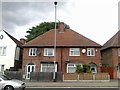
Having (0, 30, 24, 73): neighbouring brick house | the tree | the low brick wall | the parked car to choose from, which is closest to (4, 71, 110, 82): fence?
the low brick wall

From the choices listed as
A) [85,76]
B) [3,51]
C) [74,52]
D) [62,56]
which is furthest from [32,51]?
[85,76]

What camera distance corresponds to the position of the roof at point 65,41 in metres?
39.8

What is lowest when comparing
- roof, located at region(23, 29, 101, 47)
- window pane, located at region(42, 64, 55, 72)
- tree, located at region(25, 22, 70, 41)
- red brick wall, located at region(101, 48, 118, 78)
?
window pane, located at region(42, 64, 55, 72)

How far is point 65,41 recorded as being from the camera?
135 ft

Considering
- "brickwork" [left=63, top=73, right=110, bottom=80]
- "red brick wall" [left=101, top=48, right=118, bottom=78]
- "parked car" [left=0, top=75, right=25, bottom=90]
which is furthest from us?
"red brick wall" [left=101, top=48, right=118, bottom=78]

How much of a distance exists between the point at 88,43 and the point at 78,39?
2181 millimetres

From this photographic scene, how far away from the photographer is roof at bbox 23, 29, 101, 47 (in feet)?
131

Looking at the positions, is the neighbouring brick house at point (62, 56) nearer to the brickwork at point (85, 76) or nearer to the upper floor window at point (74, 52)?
the upper floor window at point (74, 52)

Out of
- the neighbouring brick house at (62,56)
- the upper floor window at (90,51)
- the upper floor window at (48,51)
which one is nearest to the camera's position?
the neighbouring brick house at (62,56)

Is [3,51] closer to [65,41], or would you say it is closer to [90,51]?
[65,41]

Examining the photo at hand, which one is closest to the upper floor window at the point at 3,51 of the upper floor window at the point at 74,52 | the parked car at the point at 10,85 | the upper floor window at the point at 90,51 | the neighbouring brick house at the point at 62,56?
the neighbouring brick house at the point at 62,56

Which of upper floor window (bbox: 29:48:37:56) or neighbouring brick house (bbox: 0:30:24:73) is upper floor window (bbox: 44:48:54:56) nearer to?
upper floor window (bbox: 29:48:37:56)

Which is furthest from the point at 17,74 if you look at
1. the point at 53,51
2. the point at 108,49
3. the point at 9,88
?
the point at 108,49

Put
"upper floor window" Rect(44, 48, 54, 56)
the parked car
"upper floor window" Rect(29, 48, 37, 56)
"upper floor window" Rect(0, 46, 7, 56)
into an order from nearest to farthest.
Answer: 1. the parked car
2. "upper floor window" Rect(44, 48, 54, 56)
3. "upper floor window" Rect(29, 48, 37, 56)
4. "upper floor window" Rect(0, 46, 7, 56)
